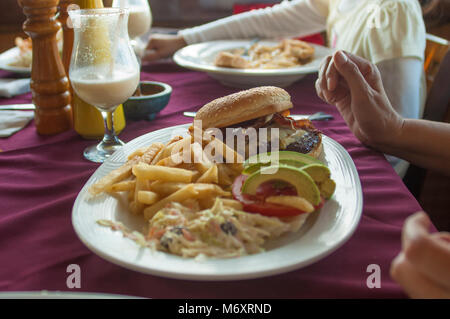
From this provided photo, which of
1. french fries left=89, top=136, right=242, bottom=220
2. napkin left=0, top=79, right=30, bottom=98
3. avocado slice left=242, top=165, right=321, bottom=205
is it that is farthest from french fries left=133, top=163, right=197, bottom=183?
napkin left=0, top=79, right=30, bottom=98

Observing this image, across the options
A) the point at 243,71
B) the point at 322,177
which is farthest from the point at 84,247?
the point at 243,71

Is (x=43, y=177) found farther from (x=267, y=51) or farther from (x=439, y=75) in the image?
(x=439, y=75)

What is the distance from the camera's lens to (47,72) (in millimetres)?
1771

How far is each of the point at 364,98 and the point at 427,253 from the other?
1047 mm

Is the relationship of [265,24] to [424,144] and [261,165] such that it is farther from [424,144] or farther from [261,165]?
[261,165]

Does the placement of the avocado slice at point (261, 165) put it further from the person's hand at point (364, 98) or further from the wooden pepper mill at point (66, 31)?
the wooden pepper mill at point (66, 31)

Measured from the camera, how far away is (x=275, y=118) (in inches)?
64.3

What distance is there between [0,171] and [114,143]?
444 millimetres

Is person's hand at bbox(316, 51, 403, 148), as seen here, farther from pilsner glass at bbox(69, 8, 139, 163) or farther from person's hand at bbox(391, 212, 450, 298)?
person's hand at bbox(391, 212, 450, 298)

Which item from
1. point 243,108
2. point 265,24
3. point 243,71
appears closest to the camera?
point 243,108

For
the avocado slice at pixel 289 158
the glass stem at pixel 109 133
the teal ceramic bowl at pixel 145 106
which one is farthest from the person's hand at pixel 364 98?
the glass stem at pixel 109 133

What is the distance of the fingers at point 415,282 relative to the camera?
69 centimetres
